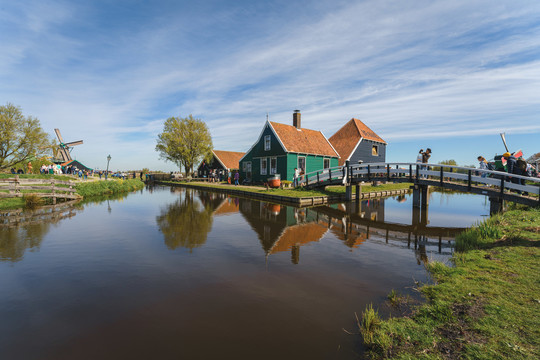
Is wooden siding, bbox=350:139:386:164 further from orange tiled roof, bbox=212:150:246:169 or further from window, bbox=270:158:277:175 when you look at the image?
orange tiled roof, bbox=212:150:246:169

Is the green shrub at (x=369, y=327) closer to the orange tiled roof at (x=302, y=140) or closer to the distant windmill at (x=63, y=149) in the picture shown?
the orange tiled roof at (x=302, y=140)

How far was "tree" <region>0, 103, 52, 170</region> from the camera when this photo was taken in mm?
28891

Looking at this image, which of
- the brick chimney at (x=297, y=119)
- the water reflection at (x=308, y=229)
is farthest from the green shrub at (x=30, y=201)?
the brick chimney at (x=297, y=119)

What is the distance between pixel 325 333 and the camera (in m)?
4.05

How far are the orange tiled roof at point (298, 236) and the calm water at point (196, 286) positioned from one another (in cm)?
7

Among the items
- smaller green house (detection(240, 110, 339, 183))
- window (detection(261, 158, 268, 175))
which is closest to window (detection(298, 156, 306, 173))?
smaller green house (detection(240, 110, 339, 183))

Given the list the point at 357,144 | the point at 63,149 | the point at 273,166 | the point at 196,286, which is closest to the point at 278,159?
the point at 273,166

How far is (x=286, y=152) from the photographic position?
86.8ft

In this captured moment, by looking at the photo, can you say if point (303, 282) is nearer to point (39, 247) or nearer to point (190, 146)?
point (39, 247)

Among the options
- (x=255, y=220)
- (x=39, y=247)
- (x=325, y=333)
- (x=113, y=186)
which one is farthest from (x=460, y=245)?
(x=113, y=186)

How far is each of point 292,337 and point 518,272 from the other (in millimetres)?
4936

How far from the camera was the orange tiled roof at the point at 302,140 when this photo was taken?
90.9 feet

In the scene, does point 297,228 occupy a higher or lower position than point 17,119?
lower

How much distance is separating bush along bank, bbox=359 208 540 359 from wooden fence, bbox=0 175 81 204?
20.5 metres
